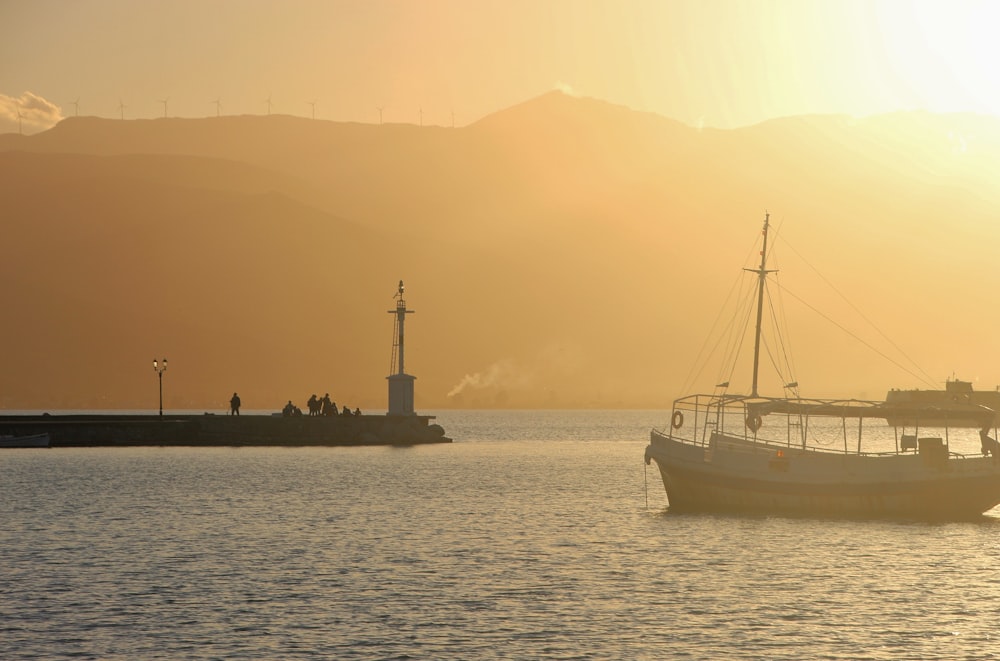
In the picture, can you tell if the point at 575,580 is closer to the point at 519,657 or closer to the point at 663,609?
the point at 663,609

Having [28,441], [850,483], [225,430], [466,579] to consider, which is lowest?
[466,579]

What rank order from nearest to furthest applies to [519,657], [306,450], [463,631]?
[519,657] → [463,631] → [306,450]

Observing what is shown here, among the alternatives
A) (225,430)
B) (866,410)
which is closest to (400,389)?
(225,430)

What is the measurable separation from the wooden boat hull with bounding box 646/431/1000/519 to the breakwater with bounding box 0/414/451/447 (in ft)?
198

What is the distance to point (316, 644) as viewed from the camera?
32.2m

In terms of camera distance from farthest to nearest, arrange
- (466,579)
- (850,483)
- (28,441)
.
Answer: (28,441), (850,483), (466,579)

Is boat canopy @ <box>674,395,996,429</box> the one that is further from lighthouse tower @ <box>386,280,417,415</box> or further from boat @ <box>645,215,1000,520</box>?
lighthouse tower @ <box>386,280,417,415</box>

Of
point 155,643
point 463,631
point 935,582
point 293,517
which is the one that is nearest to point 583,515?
point 293,517

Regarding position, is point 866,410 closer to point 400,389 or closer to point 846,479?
point 846,479

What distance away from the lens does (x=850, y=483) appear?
61438mm

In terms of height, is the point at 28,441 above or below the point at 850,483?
above

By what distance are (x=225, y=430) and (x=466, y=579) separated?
7867 cm

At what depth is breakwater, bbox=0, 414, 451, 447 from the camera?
377 feet

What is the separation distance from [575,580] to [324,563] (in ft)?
32.0
